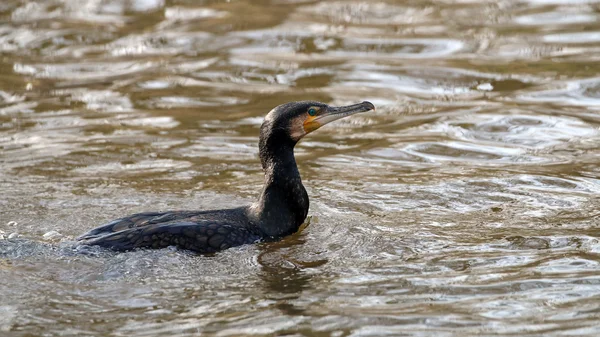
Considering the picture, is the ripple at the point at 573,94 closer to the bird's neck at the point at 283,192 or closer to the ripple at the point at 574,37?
the ripple at the point at 574,37

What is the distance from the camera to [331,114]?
8234mm

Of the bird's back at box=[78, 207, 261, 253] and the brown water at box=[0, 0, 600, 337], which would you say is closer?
the brown water at box=[0, 0, 600, 337]

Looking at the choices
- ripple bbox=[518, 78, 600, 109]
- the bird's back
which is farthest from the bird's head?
ripple bbox=[518, 78, 600, 109]

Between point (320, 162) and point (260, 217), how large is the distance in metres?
2.53

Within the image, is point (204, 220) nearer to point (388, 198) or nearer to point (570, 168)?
point (388, 198)

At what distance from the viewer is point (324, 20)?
15430 mm

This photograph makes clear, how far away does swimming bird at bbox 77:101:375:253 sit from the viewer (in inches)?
295

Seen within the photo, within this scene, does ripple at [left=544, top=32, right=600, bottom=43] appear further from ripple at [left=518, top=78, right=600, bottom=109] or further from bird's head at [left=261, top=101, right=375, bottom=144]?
bird's head at [left=261, top=101, right=375, bottom=144]

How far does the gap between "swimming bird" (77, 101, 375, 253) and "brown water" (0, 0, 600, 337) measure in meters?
0.12

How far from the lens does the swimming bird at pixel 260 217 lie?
749cm

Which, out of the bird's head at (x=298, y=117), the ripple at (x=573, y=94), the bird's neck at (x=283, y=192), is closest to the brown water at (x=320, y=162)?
the ripple at (x=573, y=94)

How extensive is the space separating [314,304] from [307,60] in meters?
7.94

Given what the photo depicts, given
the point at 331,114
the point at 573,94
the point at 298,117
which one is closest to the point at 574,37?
the point at 573,94

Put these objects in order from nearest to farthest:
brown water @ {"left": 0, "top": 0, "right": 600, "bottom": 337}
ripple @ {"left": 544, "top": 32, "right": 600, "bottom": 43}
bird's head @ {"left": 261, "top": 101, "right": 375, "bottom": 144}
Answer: brown water @ {"left": 0, "top": 0, "right": 600, "bottom": 337} → bird's head @ {"left": 261, "top": 101, "right": 375, "bottom": 144} → ripple @ {"left": 544, "top": 32, "right": 600, "bottom": 43}
